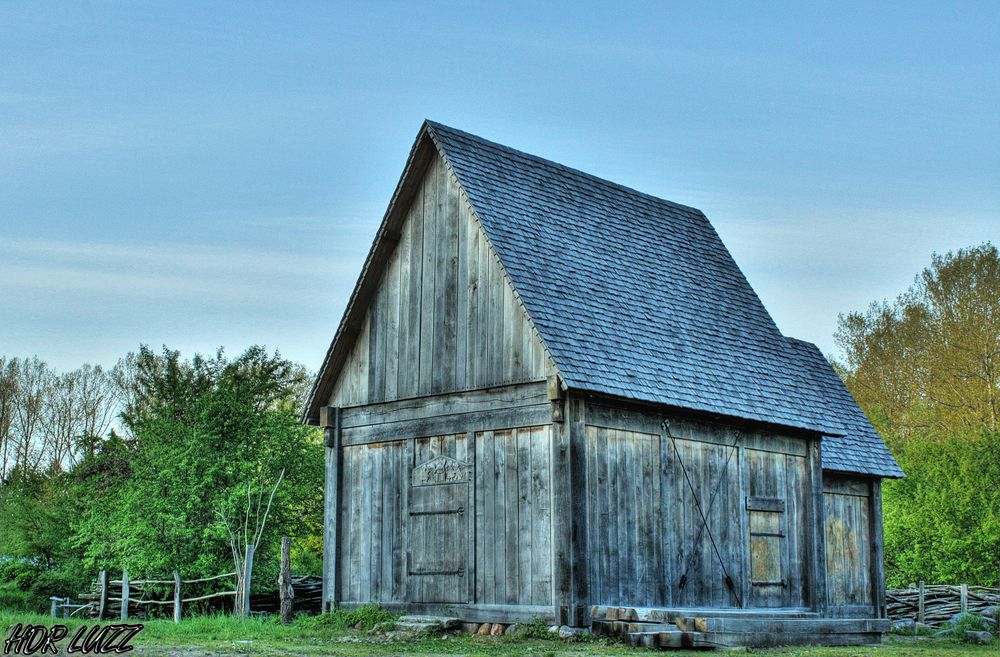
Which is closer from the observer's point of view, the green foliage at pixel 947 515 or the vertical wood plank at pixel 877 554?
the vertical wood plank at pixel 877 554

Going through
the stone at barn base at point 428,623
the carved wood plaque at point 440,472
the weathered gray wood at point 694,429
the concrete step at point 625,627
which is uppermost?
the weathered gray wood at point 694,429

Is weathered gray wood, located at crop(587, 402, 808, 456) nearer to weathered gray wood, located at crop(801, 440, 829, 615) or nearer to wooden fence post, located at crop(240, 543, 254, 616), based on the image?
weathered gray wood, located at crop(801, 440, 829, 615)

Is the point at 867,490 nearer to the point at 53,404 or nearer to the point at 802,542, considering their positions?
the point at 802,542

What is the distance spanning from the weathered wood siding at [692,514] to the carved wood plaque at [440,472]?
8.25 ft

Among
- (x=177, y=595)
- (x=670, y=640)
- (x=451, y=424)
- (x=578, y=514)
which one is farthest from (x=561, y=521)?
(x=177, y=595)

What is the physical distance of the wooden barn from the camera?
60.7 feet

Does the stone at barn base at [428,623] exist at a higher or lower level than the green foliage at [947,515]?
lower

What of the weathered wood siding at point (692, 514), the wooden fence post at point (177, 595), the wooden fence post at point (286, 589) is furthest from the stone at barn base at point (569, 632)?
the wooden fence post at point (177, 595)

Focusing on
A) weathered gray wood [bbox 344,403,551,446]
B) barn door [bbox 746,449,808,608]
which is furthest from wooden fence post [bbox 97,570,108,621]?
Answer: barn door [bbox 746,449,808,608]

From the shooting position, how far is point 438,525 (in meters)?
20.1

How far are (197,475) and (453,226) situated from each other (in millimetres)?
12017

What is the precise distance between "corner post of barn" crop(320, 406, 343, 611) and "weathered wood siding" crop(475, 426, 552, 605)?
3816mm

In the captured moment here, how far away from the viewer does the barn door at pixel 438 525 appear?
64.4 ft

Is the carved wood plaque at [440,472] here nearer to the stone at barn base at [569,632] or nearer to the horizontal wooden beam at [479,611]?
the horizontal wooden beam at [479,611]
